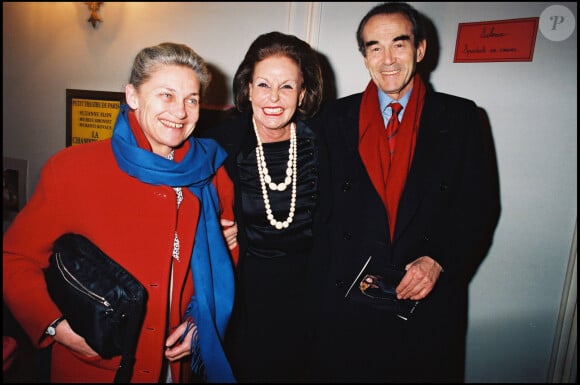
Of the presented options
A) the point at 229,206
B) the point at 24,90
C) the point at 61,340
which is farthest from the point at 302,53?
the point at 24,90

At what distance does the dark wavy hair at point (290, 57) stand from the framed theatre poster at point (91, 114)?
1.97ft

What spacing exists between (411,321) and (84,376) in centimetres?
142

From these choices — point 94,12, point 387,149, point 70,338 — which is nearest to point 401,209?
point 387,149

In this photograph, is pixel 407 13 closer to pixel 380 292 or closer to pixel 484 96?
pixel 484 96

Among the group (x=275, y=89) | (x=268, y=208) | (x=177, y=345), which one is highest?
(x=275, y=89)

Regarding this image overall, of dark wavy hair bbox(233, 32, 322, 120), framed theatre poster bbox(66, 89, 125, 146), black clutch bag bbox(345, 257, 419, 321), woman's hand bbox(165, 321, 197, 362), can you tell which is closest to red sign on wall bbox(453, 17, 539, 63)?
dark wavy hair bbox(233, 32, 322, 120)

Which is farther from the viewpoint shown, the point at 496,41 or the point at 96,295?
the point at 496,41

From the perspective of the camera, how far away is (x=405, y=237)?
151 centimetres

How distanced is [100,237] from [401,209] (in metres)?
1.22

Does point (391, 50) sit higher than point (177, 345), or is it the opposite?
point (391, 50)

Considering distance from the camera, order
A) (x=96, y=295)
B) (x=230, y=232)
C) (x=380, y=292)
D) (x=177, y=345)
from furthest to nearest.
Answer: (x=230, y=232) < (x=380, y=292) < (x=177, y=345) < (x=96, y=295)

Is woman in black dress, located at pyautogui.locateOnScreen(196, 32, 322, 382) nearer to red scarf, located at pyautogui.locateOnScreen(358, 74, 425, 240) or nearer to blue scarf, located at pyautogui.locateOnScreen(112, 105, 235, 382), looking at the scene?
blue scarf, located at pyautogui.locateOnScreen(112, 105, 235, 382)

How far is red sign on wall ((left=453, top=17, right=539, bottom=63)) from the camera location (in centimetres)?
184

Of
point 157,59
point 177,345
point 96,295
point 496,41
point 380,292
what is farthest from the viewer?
point 496,41
